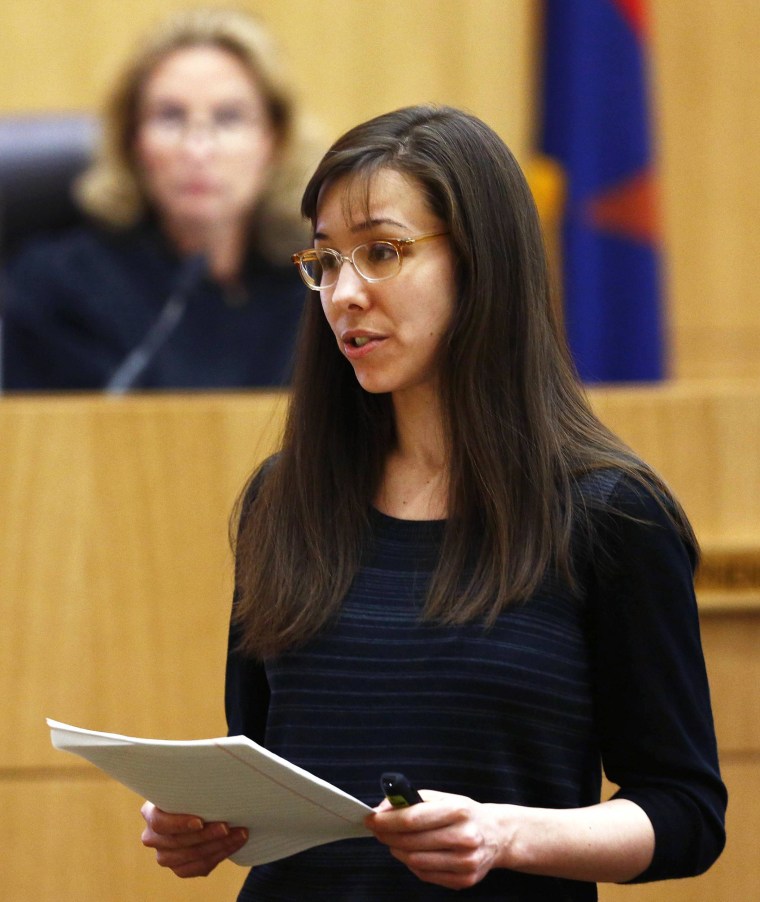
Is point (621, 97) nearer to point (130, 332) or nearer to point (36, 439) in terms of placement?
point (130, 332)

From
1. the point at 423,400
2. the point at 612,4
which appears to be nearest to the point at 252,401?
the point at 423,400

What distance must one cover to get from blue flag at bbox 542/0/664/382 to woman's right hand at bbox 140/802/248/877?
2891mm

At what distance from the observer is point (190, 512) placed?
2.20 metres

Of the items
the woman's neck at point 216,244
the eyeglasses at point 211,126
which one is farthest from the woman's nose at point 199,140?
the woman's neck at point 216,244

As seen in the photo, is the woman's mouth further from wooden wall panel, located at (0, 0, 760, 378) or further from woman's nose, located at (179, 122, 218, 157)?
wooden wall panel, located at (0, 0, 760, 378)

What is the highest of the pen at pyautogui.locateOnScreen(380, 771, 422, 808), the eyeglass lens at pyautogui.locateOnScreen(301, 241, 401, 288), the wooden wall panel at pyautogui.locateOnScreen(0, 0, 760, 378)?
the wooden wall panel at pyautogui.locateOnScreen(0, 0, 760, 378)

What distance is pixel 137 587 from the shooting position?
2188 millimetres

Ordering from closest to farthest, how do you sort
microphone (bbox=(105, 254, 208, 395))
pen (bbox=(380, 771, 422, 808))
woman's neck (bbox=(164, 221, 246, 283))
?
1. pen (bbox=(380, 771, 422, 808))
2. microphone (bbox=(105, 254, 208, 395))
3. woman's neck (bbox=(164, 221, 246, 283))

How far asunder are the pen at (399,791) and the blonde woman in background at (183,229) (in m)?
2.43

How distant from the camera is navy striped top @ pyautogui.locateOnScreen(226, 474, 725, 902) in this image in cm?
114

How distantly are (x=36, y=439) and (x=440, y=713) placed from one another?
124cm

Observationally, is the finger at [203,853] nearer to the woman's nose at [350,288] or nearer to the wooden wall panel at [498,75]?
the woman's nose at [350,288]

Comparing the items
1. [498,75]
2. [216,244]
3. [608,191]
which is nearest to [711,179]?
[608,191]

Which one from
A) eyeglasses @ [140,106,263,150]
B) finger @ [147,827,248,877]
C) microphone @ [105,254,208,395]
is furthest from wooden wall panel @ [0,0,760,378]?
finger @ [147,827,248,877]
